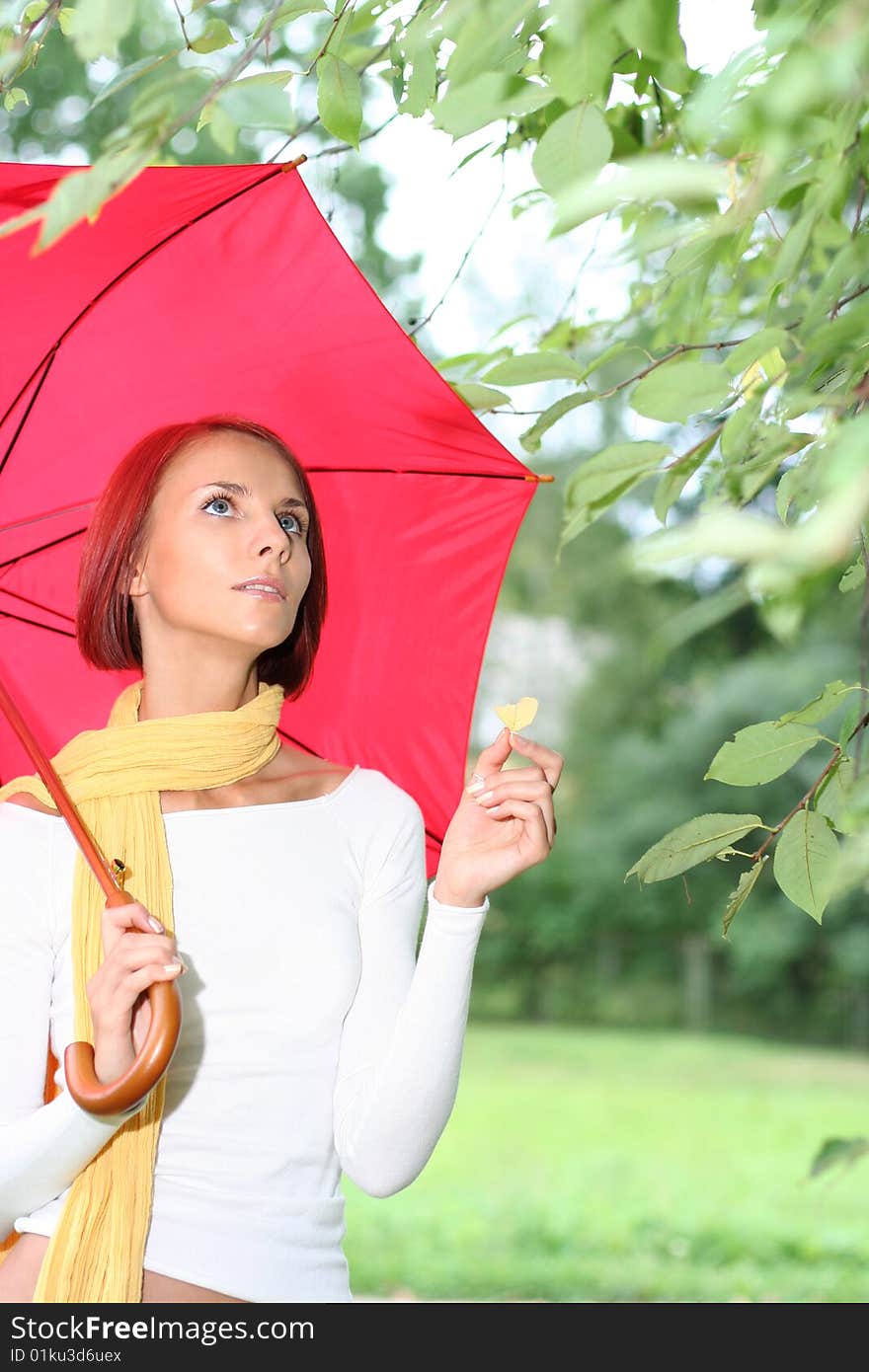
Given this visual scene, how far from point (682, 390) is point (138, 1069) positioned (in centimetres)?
73

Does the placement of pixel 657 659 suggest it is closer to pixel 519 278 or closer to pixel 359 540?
pixel 359 540

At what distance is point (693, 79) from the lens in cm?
139

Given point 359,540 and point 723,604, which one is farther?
point 359,540

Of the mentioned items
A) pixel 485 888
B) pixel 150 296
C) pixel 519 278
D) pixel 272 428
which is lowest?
pixel 519 278

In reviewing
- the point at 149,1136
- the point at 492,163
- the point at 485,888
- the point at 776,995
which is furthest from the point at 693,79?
the point at 776,995

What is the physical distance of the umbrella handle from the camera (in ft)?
3.95

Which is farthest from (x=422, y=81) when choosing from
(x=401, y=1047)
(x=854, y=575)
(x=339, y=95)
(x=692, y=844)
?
(x=401, y=1047)

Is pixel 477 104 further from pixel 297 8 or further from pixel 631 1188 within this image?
pixel 631 1188

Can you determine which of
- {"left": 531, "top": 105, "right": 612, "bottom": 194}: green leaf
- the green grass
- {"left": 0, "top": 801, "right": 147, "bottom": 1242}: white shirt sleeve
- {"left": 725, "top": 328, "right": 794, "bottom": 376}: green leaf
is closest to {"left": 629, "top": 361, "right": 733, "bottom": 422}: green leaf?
{"left": 725, "top": 328, "right": 794, "bottom": 376}: green leaf

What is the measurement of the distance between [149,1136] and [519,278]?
531 inches

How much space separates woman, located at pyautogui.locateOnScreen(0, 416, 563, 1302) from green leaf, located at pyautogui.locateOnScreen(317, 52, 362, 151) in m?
0.40

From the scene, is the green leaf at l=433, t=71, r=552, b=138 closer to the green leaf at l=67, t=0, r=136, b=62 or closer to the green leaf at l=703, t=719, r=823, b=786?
the green leaf at l=67, t=0, r=136, b=62

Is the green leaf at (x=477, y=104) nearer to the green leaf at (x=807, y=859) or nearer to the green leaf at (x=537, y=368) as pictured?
the green leaf at (x=537, y=368)

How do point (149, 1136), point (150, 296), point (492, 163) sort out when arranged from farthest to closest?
1. point (492, 163)
2. point (150, 296)
3. point (149, 1136)
